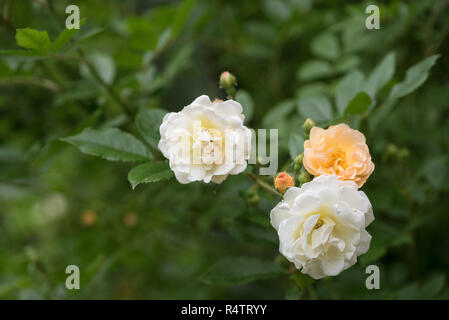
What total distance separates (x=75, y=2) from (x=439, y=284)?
1481 millimetres

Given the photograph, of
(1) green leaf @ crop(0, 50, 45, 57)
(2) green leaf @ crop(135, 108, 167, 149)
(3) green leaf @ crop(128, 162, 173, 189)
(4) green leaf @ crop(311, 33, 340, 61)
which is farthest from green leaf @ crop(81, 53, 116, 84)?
(4) green leaf @ crop(311, 33, 340, 61)

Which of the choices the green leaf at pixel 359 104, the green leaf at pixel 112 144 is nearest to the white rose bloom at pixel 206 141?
the green leaf at pixel 112 144

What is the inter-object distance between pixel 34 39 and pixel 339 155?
2.14 feet

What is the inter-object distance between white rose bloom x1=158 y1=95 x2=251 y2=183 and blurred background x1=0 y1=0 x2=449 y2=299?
0.18 m

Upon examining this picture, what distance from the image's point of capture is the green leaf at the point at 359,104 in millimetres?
891

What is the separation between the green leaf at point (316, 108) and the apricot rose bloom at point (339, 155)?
304 mm

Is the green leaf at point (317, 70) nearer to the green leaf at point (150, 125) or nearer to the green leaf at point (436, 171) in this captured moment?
the green leaf at point (436, 171)

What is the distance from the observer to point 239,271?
974 mm

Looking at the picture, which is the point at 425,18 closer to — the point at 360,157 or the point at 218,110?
the point at 360,157

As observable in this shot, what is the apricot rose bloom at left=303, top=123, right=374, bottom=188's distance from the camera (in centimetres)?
76

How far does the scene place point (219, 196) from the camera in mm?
1331

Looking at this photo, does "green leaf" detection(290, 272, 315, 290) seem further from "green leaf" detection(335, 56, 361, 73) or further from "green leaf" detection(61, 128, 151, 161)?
"green leaf" detection(335, 56, 361, 73)

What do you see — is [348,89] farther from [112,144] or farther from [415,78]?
[112,144]

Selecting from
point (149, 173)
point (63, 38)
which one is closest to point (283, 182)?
point (149, 173)
